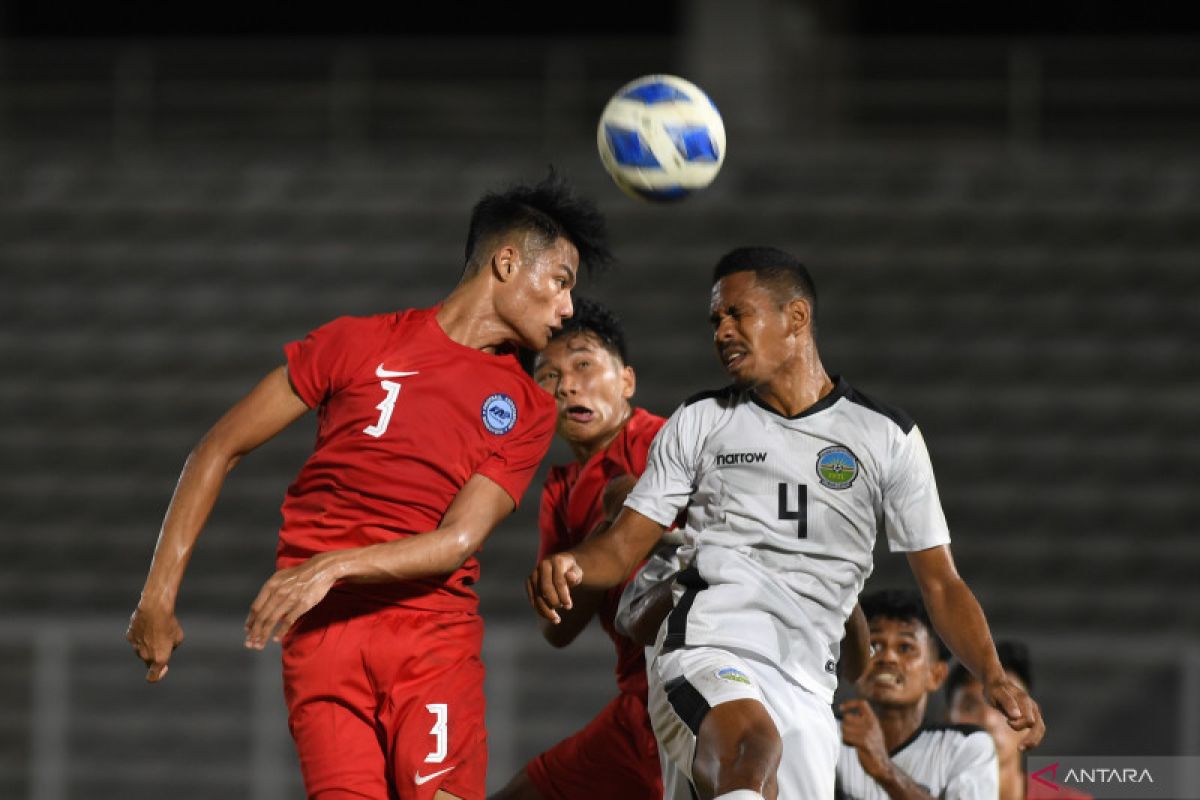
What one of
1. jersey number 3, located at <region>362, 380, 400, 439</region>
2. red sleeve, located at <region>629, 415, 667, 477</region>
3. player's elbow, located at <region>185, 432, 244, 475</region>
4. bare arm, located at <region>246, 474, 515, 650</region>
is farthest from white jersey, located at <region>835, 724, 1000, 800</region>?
player's elbow, located at <region>185, 432, 244, 475</region>

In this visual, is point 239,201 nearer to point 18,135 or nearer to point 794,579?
→ point 18,135

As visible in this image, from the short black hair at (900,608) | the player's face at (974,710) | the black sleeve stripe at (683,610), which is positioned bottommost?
the player's face at (974,710)

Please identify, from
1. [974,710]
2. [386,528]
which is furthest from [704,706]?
[974,710]

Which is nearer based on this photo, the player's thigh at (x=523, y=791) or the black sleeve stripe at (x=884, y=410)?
the black sleeve stripe at (x=884, y=410)

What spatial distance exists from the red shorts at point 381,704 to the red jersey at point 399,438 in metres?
0.09

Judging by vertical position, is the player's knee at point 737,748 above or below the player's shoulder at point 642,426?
below

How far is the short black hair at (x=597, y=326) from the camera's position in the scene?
5266 mm

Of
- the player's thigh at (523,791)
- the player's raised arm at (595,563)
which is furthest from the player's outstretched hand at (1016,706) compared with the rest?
the player's thigh at (523,791)

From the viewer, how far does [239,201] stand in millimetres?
12031

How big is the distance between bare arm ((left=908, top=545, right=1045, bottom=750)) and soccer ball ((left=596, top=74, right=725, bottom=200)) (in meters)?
1.26

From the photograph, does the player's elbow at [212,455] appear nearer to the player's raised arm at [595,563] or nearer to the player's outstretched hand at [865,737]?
the player's raised arm at [595,563]

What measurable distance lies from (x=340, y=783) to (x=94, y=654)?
651 centimetres

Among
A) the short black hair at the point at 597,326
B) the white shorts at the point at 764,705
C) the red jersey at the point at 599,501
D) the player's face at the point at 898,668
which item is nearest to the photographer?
the white shorts at the point at 764,705

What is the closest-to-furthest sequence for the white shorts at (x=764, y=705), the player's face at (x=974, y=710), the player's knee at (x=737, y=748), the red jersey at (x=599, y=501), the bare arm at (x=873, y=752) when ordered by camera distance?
1. the player's knee at (x=737, y=748)
2. the white shorts at (x=764, y=705)
3. the bare arm at (x=873, y=752)
4. the red jersey at (x=599, y=501)
5. the player's face at (x=974, y=710)
